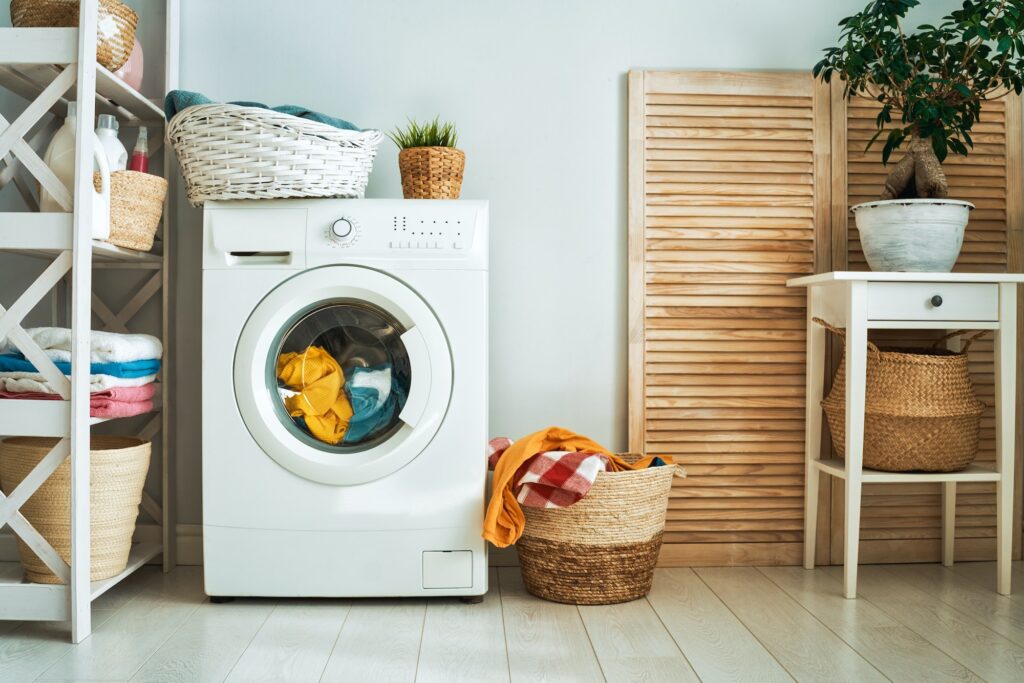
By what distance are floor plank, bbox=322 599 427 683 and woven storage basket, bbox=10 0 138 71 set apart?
52.6 inches

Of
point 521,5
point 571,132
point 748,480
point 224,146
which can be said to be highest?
point 521,5

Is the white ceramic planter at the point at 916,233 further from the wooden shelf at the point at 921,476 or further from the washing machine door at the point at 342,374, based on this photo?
the washing machine door at the point at 342,374

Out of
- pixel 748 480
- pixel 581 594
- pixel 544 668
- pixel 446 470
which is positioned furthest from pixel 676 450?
pixel 544 668

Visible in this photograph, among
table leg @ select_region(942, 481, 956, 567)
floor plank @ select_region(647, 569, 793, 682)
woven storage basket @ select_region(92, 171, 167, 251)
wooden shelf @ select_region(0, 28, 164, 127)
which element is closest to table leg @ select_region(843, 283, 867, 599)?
floor plank @ select_region(647, 569, 793, 682)

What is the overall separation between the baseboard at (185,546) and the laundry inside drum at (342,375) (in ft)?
1.90

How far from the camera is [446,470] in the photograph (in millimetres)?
1926

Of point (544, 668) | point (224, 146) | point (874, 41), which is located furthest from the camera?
point (874, 41)

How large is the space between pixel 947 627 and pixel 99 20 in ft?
7.29

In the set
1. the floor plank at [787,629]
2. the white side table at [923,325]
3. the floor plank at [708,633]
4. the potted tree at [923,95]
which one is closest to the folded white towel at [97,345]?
the floor plank at [708,633]

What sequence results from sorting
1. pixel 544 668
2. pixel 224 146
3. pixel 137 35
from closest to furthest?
pixel 544 668, pixel 224 146, pixel 137 35

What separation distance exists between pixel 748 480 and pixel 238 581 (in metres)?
1.33

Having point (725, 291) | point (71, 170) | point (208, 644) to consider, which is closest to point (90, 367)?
point (71, 170)

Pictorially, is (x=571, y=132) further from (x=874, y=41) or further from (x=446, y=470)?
(x=446, y=470)

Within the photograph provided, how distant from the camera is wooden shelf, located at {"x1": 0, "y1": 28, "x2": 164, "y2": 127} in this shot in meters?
1.69
